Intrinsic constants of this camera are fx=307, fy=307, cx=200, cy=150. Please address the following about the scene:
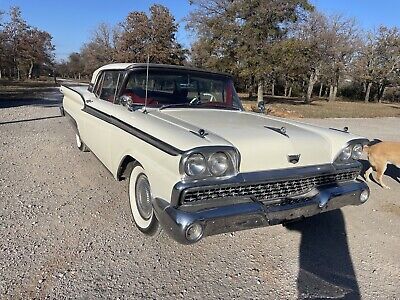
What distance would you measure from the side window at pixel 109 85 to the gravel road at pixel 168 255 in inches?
50.8

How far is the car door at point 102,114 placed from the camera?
3857 millimetres

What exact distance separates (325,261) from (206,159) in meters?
1.55

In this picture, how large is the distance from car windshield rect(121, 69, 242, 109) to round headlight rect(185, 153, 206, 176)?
1487mm

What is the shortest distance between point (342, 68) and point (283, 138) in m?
39.5

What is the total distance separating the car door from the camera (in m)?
3.86

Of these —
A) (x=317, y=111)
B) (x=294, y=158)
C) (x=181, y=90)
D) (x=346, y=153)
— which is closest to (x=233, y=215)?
(x=294, y=158)

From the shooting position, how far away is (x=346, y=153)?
3148 millimetres

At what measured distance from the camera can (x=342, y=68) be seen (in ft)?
123

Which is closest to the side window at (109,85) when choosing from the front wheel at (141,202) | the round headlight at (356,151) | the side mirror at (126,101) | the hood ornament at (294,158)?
the side mirror at (126,101)

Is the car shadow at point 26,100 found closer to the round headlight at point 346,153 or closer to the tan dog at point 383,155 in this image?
the tan dog at point 383,155

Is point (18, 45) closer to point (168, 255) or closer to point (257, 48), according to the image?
point (257, 48)

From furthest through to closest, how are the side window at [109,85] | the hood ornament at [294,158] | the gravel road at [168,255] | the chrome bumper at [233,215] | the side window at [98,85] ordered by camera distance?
the side window at [98,85] < the side window at [109,85] < the hood ornament at [294,158] < the gravel road at [168,255] < the chrome bumper at [233,215]

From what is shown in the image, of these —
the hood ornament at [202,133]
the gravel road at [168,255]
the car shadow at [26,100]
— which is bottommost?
the car shadow at [26,100]

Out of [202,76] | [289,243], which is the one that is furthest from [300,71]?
[289,243]
